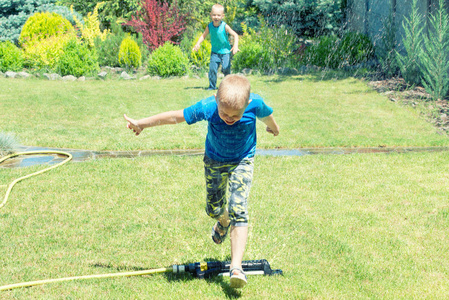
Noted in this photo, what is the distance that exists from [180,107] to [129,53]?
4.17 meters

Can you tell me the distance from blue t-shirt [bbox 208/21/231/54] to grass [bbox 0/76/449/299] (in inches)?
121

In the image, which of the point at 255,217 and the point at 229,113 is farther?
the point at 255,217

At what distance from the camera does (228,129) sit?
11.2 ft

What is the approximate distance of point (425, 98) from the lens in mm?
9688

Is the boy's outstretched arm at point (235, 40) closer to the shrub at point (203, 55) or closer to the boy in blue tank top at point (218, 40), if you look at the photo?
the boy in blue tank top at point (218, 40)

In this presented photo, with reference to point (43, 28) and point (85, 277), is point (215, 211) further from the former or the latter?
point (43, 28)

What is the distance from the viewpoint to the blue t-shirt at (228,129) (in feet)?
11.0

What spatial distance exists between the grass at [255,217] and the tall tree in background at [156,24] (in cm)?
628

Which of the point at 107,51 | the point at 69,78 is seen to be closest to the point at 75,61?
the point at 69,78

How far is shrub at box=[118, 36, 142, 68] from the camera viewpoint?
41.5 ft

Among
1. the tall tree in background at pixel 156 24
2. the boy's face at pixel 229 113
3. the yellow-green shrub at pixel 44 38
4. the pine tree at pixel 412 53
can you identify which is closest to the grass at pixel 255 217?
A: the boy's face at pixel 229 113

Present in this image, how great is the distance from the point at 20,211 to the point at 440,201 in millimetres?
4185

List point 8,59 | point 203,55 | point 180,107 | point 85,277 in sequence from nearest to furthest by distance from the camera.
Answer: point 85,277 < point 180,107 < point 8,59 < point 203,55

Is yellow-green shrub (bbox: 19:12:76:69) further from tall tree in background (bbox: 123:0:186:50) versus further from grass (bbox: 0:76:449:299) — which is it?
grass (bbox: 0:76:449:299)
